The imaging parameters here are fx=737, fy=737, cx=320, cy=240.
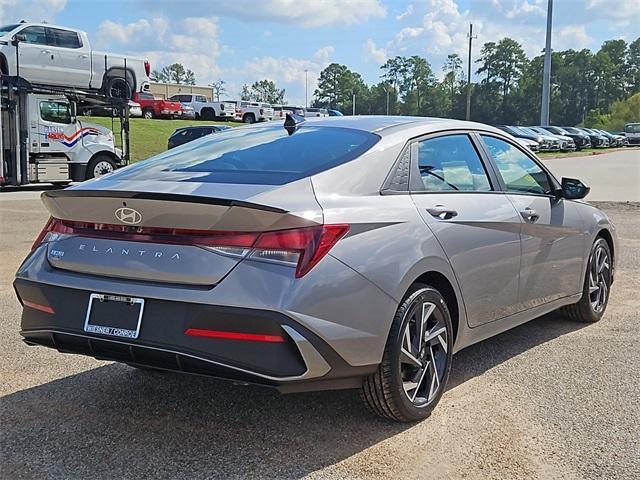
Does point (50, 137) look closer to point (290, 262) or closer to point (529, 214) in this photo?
point (529, 214)

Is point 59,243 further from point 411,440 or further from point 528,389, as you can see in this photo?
point 528,389

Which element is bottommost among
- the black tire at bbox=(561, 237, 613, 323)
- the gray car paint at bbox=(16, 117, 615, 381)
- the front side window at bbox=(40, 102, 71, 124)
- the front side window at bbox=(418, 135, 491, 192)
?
the black tire at bbox=(561, 237, 613, 323)

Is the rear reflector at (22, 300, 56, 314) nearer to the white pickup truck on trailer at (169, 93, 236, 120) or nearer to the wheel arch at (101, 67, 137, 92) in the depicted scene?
the wheel arch at (101, 67, 137, 92)

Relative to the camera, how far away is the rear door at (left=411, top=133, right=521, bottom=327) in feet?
13.4

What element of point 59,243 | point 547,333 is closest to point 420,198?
point 59,243

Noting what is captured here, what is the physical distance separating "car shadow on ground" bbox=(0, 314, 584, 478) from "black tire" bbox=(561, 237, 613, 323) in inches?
63.5

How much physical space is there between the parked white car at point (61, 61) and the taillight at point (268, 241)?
16868 millimetres

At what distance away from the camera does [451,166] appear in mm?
4445

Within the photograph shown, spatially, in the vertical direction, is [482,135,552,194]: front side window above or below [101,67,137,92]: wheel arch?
below

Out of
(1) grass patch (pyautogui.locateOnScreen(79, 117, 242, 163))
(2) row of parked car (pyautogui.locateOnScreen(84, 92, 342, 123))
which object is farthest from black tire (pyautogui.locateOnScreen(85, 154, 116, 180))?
(2) row of parked car (pyautogui.locateOnScreen(84, 92, 342, 123))

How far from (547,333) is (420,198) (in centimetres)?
229

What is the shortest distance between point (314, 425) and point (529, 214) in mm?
2137

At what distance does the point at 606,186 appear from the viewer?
20594 millimetres

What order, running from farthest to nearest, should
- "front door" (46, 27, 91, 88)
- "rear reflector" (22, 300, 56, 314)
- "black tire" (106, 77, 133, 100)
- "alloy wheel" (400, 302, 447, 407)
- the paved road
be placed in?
"black tire" (106, 77, 133, 100), "front door" (46, 27, 91, 88), the paved road, "alloy wheel" (400, 302, 447, 407), "rear reflector" (22, 300, 56, 314)
